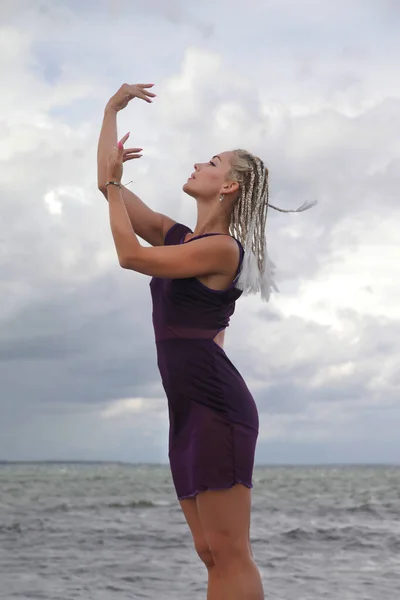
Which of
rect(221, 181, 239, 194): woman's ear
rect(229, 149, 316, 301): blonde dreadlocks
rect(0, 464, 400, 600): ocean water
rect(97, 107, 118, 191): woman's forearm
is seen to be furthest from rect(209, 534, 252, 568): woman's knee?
rect(0, 464, 400, 600): ocean water

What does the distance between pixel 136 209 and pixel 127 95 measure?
489 millimetres

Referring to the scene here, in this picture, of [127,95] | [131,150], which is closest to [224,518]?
[131,150]

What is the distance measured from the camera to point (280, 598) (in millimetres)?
7336

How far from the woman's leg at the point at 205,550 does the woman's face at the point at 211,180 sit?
3.88 feet

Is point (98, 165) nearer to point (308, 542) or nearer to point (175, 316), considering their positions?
point (175, 316)

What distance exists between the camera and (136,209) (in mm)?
3781

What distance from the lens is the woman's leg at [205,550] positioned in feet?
10.7

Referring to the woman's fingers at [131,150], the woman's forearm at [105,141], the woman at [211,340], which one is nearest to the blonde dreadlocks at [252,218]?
the woman at [211,340]

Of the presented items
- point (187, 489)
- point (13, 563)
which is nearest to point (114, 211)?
point (187, 489)

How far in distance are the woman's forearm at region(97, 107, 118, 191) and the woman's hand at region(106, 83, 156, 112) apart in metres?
0.03

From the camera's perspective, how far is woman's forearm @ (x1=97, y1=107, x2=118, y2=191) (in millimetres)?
3676

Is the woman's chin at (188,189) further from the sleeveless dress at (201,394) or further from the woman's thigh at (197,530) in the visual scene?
the woman's thigh at (197,530)

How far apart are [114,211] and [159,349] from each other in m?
0.58

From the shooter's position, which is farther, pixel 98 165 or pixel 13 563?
pixel 13 563
